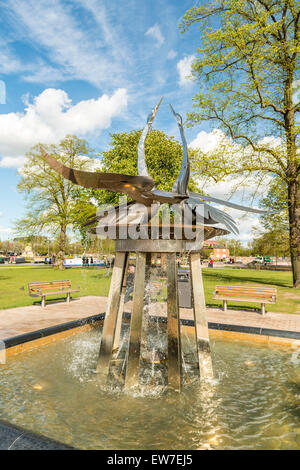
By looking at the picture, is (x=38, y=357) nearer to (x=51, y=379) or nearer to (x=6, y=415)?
→ (x=51, y=379)

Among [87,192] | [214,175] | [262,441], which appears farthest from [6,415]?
[87,192]

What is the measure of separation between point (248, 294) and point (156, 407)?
6842 millimetres

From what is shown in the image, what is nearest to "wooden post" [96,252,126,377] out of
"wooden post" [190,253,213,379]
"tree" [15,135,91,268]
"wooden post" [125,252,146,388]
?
"wooden post" [125,252,146,388]

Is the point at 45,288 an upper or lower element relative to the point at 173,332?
lower

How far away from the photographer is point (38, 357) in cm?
560

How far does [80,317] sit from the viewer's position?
28.5 feet

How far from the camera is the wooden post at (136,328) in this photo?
441 cm

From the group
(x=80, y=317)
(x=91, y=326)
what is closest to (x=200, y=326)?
(x=91, y=326)

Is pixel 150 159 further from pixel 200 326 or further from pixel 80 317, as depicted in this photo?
pixel 200 326

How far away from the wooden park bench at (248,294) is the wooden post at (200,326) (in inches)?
207

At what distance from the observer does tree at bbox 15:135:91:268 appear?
31.6 metres

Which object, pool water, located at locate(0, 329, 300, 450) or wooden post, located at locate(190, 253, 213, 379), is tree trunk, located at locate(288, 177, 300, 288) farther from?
wooden post, located at locate(190, 253, 213, 379)

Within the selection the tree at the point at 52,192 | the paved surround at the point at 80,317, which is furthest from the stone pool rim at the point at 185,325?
the tree at the point at 52,192

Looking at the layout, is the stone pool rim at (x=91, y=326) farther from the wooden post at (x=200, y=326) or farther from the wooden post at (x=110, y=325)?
the wooden post at (x=200, y=326)
